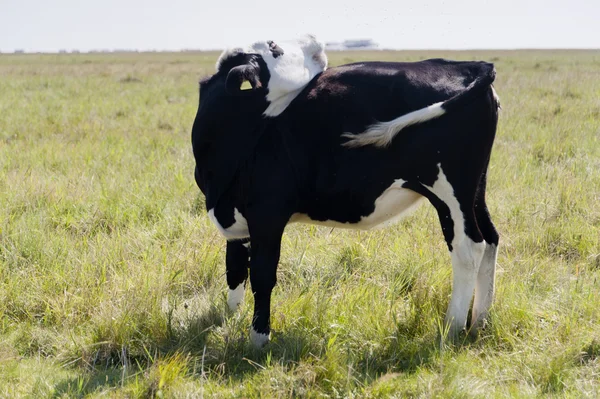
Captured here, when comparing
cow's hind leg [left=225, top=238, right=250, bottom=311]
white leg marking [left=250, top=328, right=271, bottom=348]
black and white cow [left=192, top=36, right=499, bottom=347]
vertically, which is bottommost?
white leg marking [left=250, top=328, right=271, bottom=348]

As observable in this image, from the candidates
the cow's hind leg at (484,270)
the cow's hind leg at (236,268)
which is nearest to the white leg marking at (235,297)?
the cow's hind leg at (236,268)

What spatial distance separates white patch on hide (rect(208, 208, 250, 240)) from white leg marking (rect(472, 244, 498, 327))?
1.37 meters

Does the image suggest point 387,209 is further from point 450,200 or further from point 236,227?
point 236,227

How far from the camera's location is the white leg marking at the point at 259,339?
10.6ft

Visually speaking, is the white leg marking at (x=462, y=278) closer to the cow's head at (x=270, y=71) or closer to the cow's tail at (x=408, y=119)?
the cow's tail at (x=408, y=119)

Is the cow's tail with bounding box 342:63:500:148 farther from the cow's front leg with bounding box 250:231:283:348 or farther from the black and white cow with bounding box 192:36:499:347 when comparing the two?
the cow's front leg with bounding box 250:231:283:348

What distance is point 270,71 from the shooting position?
3.09 m

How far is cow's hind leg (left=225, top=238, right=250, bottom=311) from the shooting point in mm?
3600

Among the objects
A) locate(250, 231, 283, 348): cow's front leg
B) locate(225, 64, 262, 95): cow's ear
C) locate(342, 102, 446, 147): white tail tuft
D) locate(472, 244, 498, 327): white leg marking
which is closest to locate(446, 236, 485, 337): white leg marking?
locate(472, 244, 498, 327): white leg marking

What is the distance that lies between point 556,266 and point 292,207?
227 centimetres

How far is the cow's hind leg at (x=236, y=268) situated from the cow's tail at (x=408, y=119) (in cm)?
99

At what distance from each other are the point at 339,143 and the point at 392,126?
1.00 ft

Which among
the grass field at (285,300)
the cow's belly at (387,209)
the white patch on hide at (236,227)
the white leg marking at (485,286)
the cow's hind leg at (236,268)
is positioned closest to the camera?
the grass field at (285,300)

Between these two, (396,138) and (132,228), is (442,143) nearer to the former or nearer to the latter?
(396,138)
